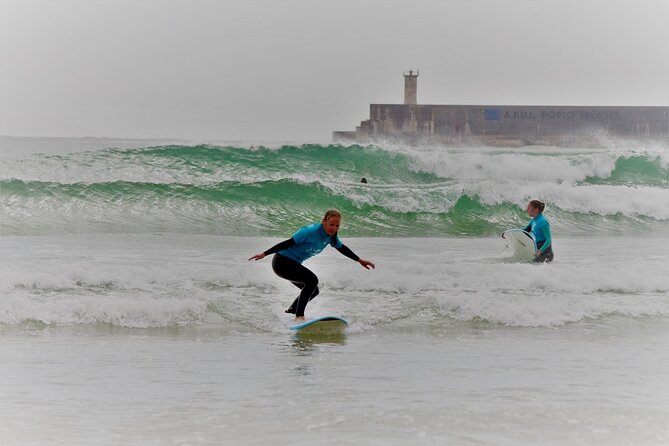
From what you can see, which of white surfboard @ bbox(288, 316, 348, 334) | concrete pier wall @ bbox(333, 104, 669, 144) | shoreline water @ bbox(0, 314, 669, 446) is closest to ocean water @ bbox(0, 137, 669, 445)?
shoreline water @ bbox(0, 314, 669, 446)

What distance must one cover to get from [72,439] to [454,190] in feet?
56.9

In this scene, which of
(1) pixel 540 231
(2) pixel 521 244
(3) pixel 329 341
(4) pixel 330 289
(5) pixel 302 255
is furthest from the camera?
(2) pixel 521 244

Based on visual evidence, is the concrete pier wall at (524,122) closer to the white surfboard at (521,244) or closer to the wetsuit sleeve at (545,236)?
the white surfboard at (521,244)

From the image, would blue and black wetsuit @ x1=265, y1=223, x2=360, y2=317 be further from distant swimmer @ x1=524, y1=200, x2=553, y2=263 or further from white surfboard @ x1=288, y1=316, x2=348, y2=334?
distant swimmer @ x1=524, y1=200, x2=553, y2=263

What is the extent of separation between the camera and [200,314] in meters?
8.00

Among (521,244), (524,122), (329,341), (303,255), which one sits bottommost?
(329,341)

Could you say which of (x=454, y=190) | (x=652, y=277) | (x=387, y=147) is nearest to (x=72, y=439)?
(x=652, y=277)

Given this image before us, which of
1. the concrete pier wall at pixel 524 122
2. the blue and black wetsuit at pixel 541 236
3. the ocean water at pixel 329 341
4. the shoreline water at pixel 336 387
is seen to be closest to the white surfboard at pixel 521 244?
the blue and black wetsuit at pixel 541 236

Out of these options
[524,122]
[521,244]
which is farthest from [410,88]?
[521,244]

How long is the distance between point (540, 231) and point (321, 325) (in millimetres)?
4377

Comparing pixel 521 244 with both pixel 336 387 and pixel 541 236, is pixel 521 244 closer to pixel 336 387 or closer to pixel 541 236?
pixel 541 236

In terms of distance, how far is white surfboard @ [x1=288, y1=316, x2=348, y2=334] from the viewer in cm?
743

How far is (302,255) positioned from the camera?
762 cm

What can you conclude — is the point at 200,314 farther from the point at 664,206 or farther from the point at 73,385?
the point at 664,206
